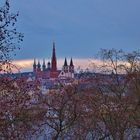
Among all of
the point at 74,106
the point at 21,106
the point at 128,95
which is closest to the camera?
the point at 21,106

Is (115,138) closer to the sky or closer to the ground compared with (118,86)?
closer to the ground

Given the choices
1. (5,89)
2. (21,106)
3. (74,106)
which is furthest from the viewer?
(74,106)

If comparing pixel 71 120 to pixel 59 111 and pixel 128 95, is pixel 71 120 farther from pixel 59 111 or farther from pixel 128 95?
pixel 128 95

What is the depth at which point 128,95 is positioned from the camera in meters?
31.6

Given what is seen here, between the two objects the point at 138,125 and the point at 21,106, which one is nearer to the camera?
the point at 21,106

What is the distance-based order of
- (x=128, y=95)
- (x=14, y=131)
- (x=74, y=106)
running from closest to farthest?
(x=14, y=131) < (x=74, y=106) < (x=128, y=95)

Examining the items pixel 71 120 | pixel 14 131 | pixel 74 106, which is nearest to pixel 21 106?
pixel 14 131

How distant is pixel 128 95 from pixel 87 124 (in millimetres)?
3776

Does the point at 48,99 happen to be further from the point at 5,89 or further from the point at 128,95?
the point at 5,89

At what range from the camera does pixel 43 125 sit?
2959 cm

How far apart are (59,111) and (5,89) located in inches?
553

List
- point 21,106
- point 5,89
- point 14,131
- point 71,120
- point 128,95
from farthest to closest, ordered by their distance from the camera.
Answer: point 128,95
point 71,120
point 21,106
point 14,131
point 5,89

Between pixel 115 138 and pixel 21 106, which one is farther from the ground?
pixel 21 106

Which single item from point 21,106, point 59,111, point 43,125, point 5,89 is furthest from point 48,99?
point 5,89
